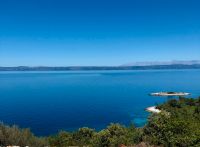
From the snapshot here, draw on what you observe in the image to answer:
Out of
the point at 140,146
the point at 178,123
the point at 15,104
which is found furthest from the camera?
the point at 15,104

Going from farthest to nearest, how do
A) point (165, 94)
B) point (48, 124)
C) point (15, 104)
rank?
point (165, 94)
point (15, 104)
point (48, 124)

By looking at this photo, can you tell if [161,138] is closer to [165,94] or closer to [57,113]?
[57,113]

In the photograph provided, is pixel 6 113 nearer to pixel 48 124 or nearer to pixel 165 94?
pixel 48 124

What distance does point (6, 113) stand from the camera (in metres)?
90.4

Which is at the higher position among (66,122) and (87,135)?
(87,135)

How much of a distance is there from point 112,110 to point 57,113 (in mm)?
19309

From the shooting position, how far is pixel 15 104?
365ft

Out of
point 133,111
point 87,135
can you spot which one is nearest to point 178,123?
point 87,135

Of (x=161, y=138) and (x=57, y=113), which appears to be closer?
(x=161, y=138)

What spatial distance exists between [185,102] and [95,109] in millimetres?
31935

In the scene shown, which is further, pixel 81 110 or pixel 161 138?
pixel 81 110

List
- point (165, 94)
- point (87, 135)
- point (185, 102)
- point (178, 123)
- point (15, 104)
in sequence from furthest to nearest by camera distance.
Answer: point (165, 94) → point (15, 104) → point (185, 102) → point (87, 135) → point (178, 123)

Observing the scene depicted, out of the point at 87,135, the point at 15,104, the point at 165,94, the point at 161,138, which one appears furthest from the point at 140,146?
the point at 165,94

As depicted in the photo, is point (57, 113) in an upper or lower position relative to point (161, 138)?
lower
